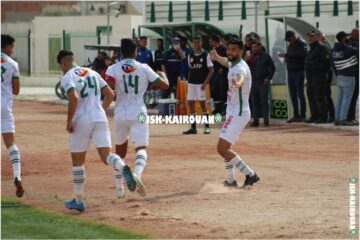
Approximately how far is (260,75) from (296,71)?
3.18 ft

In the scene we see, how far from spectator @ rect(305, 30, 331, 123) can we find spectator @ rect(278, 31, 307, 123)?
16.5 inches

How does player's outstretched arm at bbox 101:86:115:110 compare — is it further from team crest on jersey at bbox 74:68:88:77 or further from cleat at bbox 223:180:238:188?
cleat at bbox 223:180:238:188

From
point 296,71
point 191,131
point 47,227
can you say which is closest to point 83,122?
point 47,227

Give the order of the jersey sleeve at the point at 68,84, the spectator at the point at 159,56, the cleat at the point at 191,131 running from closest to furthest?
the jersey sleeve at the point at 68,84
the cleat at the point at 191,131
the spectator at the point at 159,56

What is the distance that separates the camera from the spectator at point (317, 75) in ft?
80.6

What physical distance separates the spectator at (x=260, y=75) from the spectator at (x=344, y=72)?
68.7 inches

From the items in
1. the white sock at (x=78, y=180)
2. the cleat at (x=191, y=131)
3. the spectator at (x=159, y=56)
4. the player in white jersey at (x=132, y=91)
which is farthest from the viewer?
the spectator at (x=159, y=56)

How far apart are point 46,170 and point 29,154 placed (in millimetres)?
2505

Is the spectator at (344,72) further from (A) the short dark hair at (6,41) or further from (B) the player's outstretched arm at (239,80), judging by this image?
(A) the short dark hair at (6,41)

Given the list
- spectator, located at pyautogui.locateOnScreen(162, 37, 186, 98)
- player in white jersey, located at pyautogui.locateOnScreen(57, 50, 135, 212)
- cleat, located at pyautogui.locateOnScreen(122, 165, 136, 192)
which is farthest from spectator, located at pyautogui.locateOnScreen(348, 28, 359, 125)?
cleat, located at pyautogui.locateOnScreen(122, 165, 136, 192)

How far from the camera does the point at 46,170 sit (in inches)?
690

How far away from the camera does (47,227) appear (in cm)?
1212

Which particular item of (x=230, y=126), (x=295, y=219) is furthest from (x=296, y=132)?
(x=295, y=219)

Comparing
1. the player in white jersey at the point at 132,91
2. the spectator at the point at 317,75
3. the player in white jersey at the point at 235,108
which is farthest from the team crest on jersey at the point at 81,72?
the spectator at the point at 317,75
